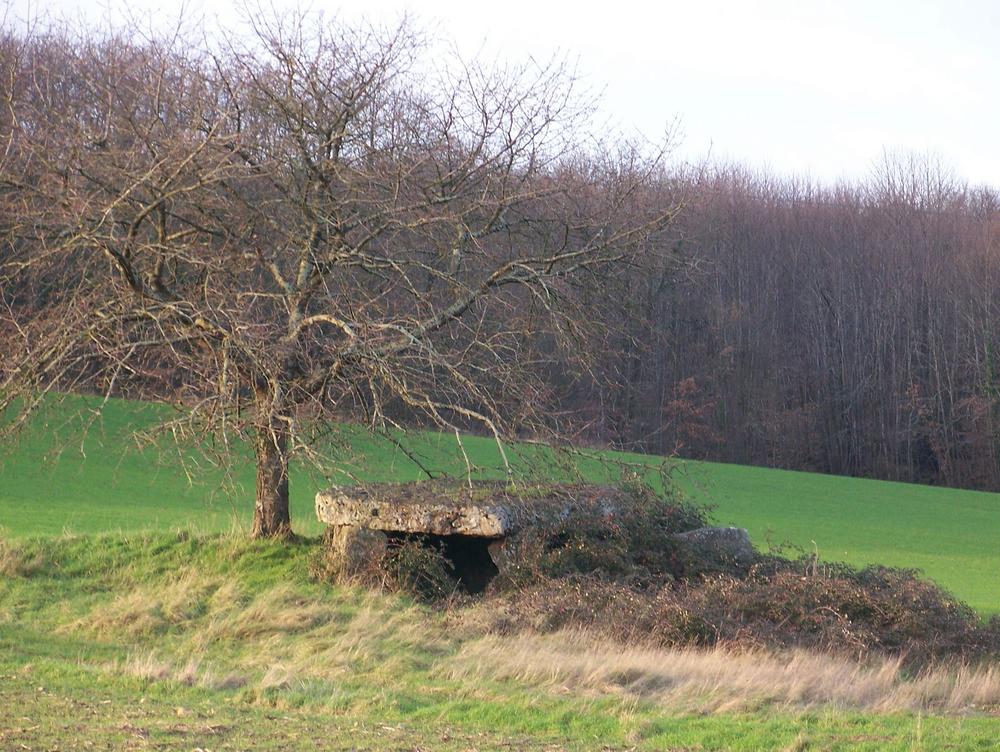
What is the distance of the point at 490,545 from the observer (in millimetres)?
13555

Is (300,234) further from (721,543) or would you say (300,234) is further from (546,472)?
(721,543)

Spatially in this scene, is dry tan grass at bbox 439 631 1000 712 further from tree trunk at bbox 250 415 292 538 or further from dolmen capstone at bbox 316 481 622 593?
tree trunk at bbox 250 415 292 538

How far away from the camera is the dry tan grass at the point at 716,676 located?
888cm

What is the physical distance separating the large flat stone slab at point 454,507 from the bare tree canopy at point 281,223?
1072 millimetres

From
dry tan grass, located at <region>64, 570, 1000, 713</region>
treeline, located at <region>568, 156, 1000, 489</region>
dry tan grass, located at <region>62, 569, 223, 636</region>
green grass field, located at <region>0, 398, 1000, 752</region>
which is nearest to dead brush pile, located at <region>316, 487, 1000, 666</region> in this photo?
dry tan grass, located at <region>64, 570, 1000, 713</region>

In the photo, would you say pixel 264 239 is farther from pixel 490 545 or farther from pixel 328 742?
pixel 328 742

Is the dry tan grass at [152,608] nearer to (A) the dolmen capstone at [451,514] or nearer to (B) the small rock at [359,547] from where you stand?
(B) the small rock at [359,547]

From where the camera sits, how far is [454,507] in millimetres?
13172

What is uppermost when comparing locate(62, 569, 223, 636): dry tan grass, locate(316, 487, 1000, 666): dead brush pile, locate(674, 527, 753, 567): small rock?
locate(674, 527, 753, 567): small rock

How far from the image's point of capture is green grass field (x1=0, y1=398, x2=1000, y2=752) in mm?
7191

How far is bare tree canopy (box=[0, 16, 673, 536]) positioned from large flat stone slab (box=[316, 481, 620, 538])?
42.2 inches

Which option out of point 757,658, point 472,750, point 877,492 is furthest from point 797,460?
point 472,750

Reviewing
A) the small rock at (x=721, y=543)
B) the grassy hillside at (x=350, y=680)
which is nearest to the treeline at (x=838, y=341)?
the small rock at (x=721, y=543)

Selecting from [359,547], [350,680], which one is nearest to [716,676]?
[350,680]
